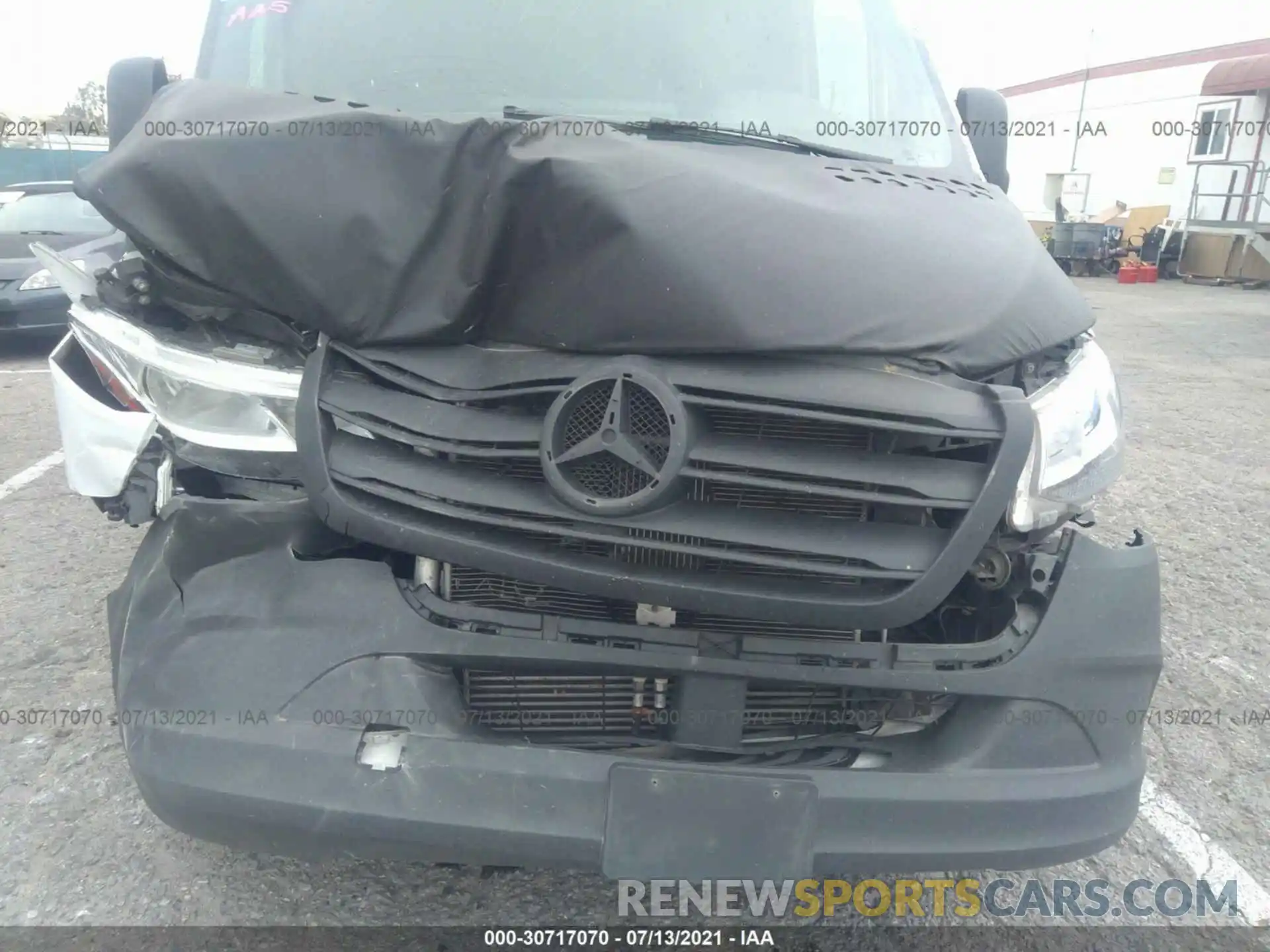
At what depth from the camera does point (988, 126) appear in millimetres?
3109

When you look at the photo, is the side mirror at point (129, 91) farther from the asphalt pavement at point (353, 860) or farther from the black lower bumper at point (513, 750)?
the asphalt pavement at point (353, 860)

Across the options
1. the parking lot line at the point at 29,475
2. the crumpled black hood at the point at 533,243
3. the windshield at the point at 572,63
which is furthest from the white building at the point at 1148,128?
the crumpled black hood at the point at 533,243

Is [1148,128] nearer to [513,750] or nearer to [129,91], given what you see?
[129,91]

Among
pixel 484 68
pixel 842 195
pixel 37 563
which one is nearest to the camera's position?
pixel 842 195

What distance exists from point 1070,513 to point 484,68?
1874 mm

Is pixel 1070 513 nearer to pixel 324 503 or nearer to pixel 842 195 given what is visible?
pixel 842 195

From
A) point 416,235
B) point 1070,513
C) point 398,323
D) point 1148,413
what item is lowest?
point 1148,413

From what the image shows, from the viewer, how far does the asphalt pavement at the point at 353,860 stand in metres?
2.16

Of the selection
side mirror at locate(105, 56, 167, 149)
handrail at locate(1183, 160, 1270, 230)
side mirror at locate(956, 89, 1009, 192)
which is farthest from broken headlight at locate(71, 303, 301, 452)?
handrail at locate(1183, 160, 1270, 230)

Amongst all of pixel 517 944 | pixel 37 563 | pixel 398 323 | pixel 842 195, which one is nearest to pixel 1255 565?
pixel 842 195

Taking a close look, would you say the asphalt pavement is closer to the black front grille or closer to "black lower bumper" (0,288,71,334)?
the black front grille

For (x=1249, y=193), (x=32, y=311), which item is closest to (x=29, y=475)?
(x=32, y=311)

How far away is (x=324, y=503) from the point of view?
1800 mm

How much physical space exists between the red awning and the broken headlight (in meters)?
21.3
